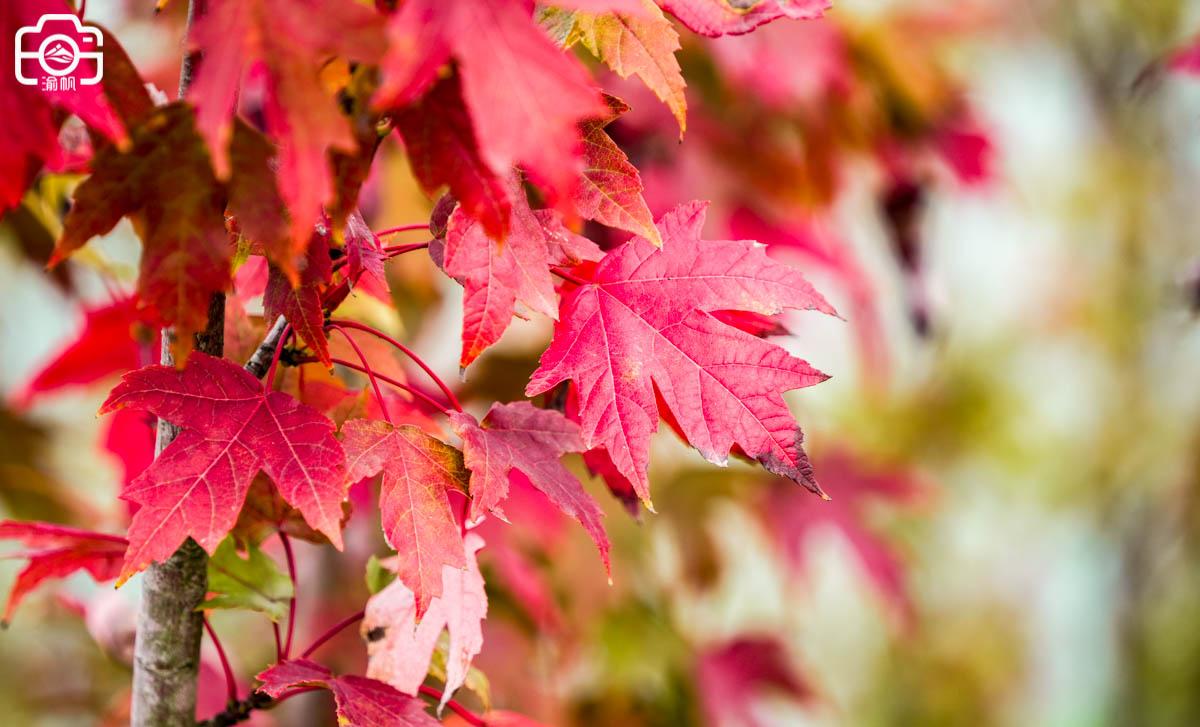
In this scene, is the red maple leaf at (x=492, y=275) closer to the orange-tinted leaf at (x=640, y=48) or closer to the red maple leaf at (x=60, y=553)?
the orange-tinted leaf at (x=640, y=48)

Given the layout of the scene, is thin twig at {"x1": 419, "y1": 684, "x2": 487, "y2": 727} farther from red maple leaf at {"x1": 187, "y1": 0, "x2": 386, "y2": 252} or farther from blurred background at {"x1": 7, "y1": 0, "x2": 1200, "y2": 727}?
red maple leaf at {"x1": 187, "y1": 0, "x2": 386, "y2": 252}

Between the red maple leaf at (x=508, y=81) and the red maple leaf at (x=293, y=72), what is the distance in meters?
0.02

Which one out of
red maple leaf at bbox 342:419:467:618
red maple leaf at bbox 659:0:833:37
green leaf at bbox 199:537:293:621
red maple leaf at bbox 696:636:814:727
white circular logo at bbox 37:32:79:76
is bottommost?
red maple leaf at bbox 696:636:814:727

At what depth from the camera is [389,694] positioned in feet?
1.64

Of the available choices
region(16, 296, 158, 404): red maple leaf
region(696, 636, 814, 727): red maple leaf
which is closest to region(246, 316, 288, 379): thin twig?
region(16, 296, 158, 404): red maple leaf

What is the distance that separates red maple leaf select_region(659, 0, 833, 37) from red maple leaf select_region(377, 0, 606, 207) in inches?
4.9

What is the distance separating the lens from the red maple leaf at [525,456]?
1.54ft

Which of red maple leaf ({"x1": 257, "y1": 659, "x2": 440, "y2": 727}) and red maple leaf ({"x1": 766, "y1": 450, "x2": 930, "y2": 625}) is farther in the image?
red maple leaf ({"x1": 766, "y1": 450, "x2": 930, "y2": 625})

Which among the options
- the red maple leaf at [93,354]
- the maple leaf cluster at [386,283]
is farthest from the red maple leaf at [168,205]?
the red maple leaf at [93,354]

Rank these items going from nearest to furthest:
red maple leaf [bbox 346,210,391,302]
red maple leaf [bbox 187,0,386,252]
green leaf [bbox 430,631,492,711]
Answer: red maple leaf [bbox 187,0,386,252]
red maple leaf [bbox 346,210,391,302]
green leaf [bbox 430,631,492,711]

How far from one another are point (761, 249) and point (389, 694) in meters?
0.31

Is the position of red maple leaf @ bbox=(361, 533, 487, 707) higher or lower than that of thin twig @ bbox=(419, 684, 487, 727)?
higher

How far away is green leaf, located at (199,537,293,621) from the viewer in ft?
1.77

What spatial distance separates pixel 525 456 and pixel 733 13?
25cm
